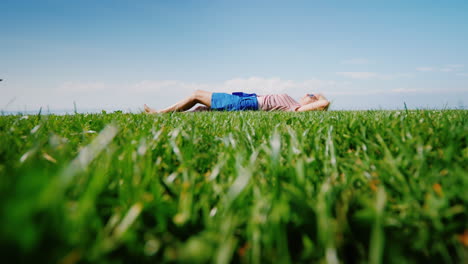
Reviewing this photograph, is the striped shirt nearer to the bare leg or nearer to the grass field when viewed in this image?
the bare leg

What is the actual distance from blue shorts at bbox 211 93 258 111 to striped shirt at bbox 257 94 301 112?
0.35 meters

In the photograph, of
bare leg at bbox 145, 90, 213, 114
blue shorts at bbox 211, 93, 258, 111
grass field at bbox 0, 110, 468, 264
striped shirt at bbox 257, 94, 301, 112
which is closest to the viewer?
grass field at bbox 0, 110, 468, 264

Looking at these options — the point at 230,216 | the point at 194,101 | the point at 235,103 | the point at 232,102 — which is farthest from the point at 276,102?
the point at 230,216

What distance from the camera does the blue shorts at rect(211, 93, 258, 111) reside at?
757cm

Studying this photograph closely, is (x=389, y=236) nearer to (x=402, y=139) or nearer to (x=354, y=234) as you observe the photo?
(x=354, y=234)

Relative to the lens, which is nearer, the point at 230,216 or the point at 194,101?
the point at 230,216

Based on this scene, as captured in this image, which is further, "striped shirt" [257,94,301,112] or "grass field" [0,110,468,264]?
"striped shirt" [257,94,301,112]

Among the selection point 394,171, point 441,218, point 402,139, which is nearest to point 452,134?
point 402,139

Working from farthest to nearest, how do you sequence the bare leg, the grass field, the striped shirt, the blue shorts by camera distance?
the striped shirt → the blue shorts → the bare leg → the grass field

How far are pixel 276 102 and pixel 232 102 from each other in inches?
79.2

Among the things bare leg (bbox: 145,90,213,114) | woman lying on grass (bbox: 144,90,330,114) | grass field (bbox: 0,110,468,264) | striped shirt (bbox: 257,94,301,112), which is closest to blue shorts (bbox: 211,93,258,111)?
woman lying on grass (bbox: 144,90,330,114)

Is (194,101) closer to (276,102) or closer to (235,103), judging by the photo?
(235,103)

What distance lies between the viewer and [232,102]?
7734 millimetres

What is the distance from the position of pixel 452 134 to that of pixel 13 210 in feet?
5.61
